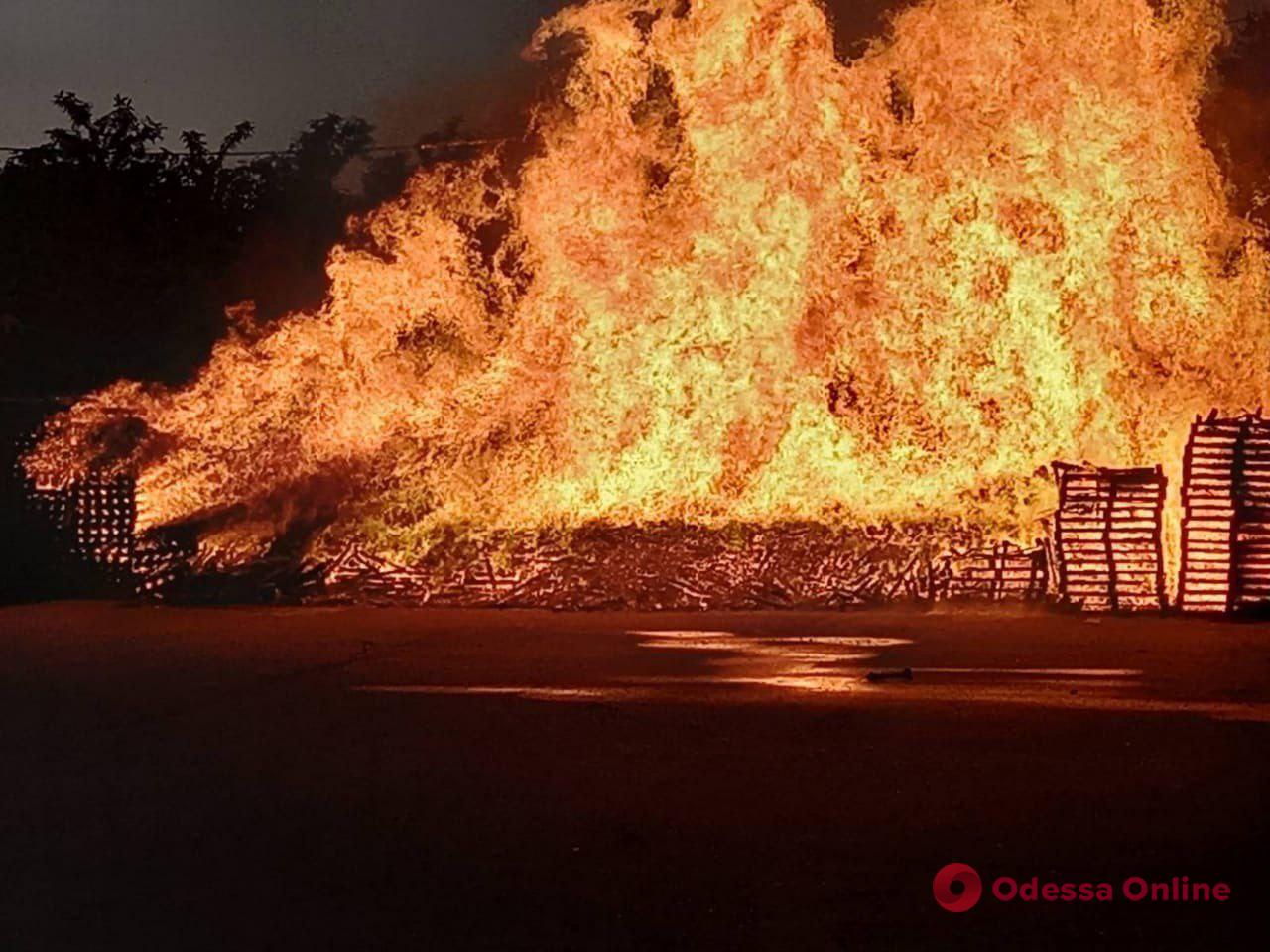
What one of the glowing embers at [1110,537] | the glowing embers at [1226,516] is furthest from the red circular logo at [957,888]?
the glowing embers at [1226,516]

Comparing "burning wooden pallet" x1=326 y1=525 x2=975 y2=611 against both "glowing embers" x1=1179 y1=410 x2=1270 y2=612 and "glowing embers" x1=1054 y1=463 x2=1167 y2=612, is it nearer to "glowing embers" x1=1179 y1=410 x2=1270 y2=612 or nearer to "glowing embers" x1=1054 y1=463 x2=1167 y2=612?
"glowing embers" x1=1054 y1=463 x2=1167 y2=612

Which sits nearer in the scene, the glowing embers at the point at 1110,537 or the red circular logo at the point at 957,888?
the red circular logo at the point at 957,888

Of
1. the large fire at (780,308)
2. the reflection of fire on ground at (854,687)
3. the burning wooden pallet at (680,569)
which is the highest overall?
the large fire at (780,308)

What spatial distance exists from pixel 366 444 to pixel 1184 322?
8.23 metres

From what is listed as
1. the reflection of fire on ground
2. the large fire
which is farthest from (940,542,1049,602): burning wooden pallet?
the reflection of fire on ground

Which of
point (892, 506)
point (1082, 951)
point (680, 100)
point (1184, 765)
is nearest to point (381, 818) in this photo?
point (1082, 951)

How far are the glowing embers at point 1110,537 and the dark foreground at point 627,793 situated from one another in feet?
6.82

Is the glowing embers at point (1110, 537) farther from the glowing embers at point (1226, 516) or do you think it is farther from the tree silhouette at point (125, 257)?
the tree silhouette at point (125, 257)

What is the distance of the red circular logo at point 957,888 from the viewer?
596 cm

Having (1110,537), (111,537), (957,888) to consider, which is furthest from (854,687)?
Answer: (111,537)

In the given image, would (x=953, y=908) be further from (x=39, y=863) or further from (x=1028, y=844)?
(x=39, y=863)

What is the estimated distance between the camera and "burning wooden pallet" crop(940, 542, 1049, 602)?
50.4 ft

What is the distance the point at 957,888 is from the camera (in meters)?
6.14

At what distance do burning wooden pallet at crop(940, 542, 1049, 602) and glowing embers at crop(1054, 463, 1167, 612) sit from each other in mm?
203
